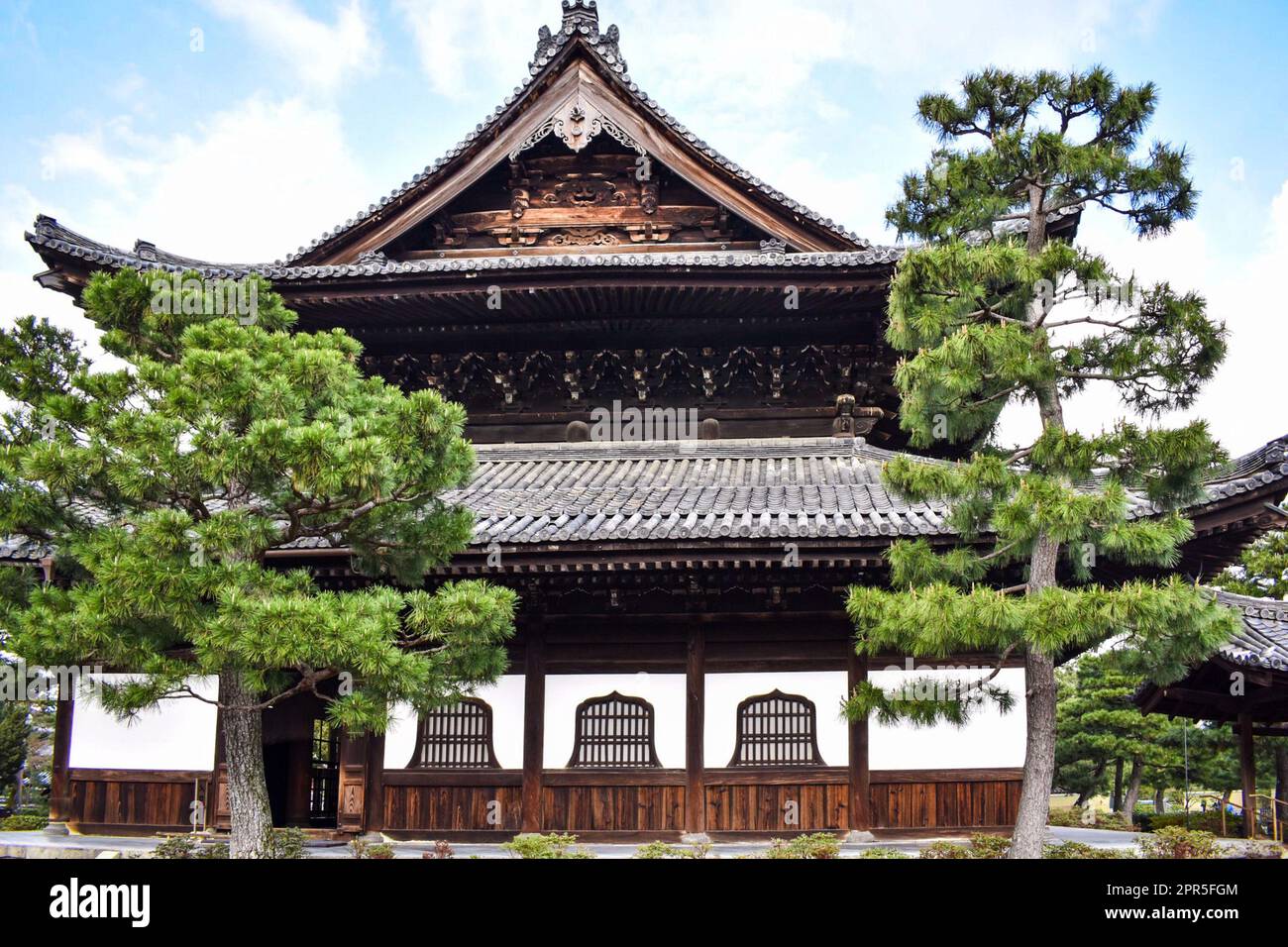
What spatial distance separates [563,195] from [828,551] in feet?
26.2

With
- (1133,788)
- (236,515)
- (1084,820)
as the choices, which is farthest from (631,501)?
(1133,788)

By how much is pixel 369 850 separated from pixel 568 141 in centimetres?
Result: 1059

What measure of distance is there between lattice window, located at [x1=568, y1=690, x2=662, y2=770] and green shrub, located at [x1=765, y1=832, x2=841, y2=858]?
210 cm

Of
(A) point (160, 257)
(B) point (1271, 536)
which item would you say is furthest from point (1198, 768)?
(A) point (160, 257)

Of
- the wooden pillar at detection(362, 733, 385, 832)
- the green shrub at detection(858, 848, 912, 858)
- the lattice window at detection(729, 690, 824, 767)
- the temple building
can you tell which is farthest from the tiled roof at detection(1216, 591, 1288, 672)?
the wooden pillar at detection(362, 733, 385, 832)

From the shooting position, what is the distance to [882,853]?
11.9m

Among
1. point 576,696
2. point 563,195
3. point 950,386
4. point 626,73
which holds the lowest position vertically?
point 576,696

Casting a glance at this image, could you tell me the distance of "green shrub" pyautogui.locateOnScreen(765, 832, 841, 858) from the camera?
11.6m

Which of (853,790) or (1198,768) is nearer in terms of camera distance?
(853,790)

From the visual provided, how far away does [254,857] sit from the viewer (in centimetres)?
1007

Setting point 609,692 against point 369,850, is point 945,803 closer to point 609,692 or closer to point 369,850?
point 609,692

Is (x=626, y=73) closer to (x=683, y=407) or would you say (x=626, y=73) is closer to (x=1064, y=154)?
(x=683, y=407)

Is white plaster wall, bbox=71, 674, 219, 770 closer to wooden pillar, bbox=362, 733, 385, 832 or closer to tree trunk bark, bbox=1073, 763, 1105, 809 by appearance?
wooden pillar, bbox=362, 733, 385, 832
